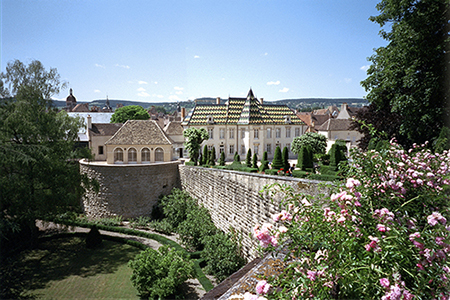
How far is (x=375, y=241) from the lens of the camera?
2.89 metres

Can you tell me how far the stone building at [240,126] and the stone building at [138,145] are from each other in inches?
360

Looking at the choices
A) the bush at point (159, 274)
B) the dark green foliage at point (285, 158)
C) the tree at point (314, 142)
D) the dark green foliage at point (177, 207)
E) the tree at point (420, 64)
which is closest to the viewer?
the tree at point (420, 64)

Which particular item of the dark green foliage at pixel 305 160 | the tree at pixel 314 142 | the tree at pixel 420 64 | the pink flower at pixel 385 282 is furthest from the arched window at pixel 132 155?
the pink flower at pixel 385 282

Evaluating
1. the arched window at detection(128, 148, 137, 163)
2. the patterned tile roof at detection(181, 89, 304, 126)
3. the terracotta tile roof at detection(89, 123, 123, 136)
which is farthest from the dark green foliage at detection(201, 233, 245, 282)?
the terracotta tile roof at detection(89, 123, 123, 136)

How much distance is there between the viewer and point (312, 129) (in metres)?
53.2

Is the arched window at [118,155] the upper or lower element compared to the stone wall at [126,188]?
upper

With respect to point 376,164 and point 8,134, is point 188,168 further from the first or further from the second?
point 376,164

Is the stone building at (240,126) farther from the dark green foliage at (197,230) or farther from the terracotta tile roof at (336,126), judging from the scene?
the dark green foliage at (197,230)

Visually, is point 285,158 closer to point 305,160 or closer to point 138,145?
point 305,160

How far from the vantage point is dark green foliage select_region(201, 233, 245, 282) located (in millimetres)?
11972

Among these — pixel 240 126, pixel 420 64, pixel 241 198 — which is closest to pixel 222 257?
pixel 241 198

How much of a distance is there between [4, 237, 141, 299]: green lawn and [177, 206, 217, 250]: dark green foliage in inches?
131

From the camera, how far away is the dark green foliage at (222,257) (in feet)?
39.3

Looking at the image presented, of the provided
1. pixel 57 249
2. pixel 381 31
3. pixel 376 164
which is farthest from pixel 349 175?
pixel 57 249
